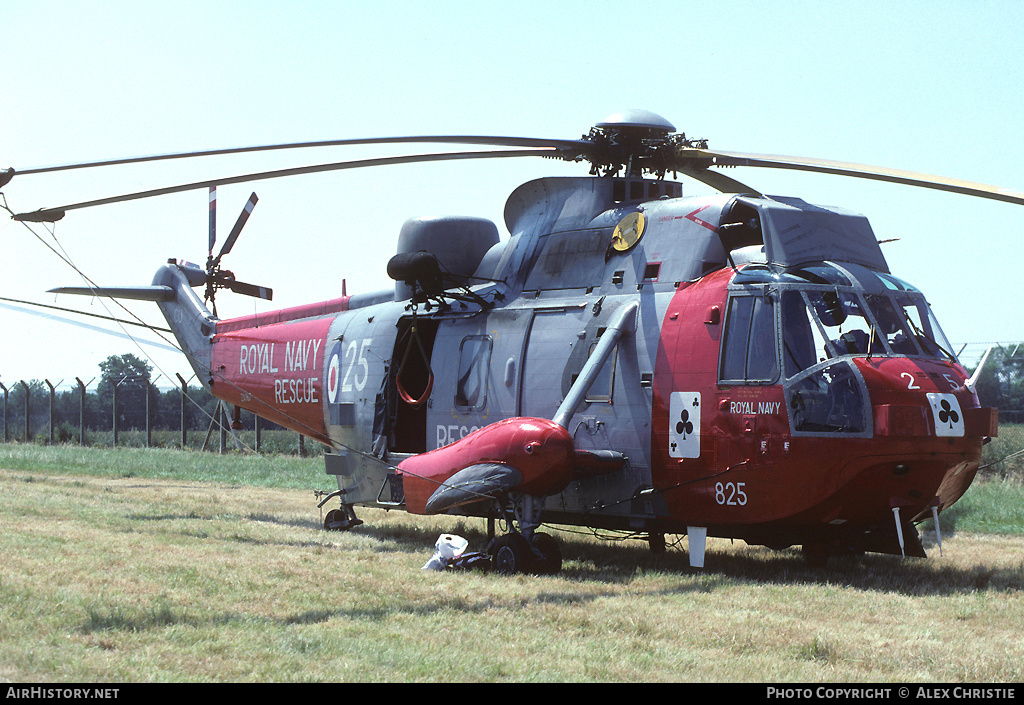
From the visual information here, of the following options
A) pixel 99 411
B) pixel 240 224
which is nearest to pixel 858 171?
pixel 240 224

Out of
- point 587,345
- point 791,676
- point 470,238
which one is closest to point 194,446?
point 470,238

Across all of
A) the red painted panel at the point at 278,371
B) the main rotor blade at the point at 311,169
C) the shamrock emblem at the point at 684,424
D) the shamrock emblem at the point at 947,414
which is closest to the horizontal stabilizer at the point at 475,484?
the shamrock emblem at the point at 684,424

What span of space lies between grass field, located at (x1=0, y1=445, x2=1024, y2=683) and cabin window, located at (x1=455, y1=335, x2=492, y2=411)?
192 centimetres

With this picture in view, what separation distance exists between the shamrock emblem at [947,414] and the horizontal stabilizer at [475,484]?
3.95 metres

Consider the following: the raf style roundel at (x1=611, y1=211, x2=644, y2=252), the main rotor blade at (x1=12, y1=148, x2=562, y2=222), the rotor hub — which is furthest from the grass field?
the rotor hub

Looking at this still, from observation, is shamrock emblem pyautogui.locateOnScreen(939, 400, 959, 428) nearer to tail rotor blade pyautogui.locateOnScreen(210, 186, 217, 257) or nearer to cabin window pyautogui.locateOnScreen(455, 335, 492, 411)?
cabin window pyautogui.locateOnScreen(455, 335, 492, 411)

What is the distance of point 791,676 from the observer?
596cm

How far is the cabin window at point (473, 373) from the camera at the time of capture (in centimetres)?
1195

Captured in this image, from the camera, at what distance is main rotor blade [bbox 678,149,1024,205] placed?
27.3ft

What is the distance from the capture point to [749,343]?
9523mm

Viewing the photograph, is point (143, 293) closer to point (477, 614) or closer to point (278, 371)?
point (278, 371)

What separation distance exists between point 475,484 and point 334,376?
16.5ft

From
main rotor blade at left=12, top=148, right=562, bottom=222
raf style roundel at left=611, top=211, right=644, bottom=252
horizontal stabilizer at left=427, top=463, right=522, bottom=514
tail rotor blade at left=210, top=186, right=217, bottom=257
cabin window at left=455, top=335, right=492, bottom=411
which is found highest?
tail rotor blade at left=210, top=186, right=217, bottom=257

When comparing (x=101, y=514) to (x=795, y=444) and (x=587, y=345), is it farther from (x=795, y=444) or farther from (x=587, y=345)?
(x=795, y=444)
